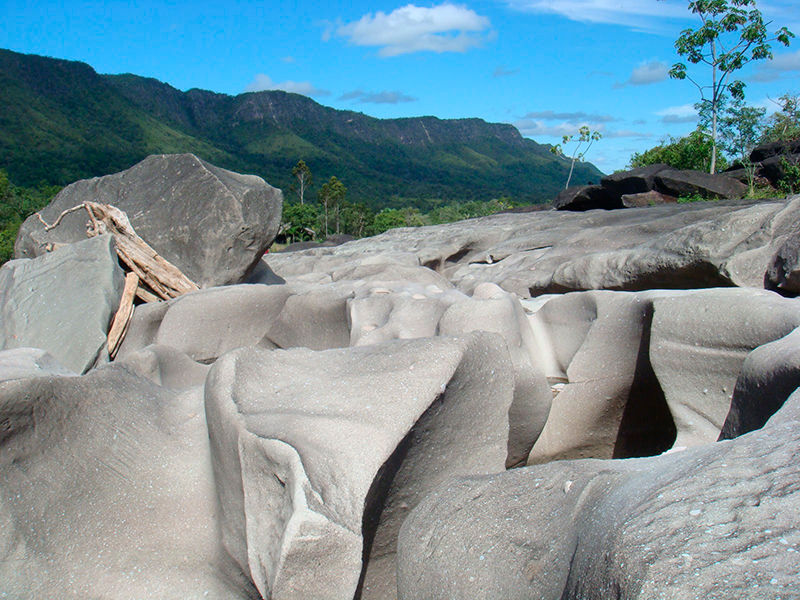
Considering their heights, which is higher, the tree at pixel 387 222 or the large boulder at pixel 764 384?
the tree at pixel 387 222

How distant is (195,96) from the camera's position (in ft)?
401

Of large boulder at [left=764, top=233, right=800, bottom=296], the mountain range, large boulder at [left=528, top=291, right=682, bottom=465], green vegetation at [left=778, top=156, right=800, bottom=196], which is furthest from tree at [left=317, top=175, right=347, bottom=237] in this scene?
large boulder at [left=528, top=291, right=682, bottom=465]

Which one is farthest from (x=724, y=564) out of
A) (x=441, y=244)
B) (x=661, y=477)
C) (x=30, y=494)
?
(x=441, y=244)

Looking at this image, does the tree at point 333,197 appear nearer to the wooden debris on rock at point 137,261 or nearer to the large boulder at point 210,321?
the wooden debris on rock at point 137,261

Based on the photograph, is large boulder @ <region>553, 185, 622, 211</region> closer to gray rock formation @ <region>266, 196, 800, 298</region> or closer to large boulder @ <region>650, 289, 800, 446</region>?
gray rock formation @ <region>266, 196, 800, 298</region>

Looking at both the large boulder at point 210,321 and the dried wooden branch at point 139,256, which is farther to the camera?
the dried wooden branch at point 139,256

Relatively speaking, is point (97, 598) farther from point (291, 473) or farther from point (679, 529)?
point (679, 529)

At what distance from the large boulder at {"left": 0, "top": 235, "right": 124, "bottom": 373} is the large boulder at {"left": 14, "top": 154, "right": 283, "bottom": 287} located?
63 centimetres

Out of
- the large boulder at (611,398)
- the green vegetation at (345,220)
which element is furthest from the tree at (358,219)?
the large boulder at (611,398)

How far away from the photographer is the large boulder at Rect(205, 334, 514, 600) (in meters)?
1.96

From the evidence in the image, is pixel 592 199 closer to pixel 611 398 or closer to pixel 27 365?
pixel 611 398

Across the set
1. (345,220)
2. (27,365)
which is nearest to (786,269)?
(27,365)

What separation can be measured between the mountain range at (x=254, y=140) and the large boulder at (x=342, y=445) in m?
56.2

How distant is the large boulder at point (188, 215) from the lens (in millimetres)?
5680
